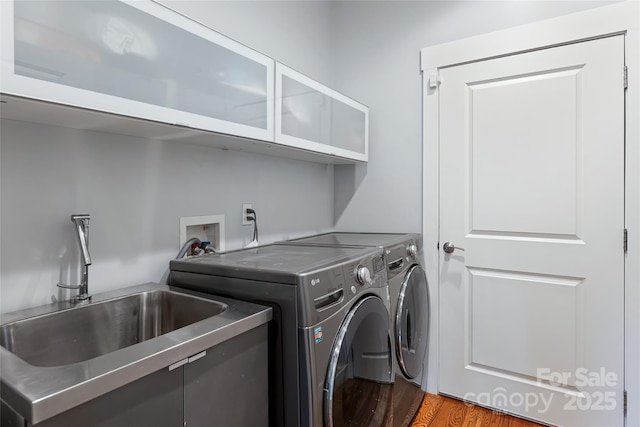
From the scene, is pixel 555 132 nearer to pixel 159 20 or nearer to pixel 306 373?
pixel 306 373

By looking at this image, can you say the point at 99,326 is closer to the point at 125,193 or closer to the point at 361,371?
the point at 125,193

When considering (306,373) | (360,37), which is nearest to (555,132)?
(360,37)

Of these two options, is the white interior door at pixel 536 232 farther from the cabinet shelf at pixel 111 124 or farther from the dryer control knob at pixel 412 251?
the cabinet shelf at pixel 111 124

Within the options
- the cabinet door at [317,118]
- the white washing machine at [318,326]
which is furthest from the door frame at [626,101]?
the white washing machine at [318,326]

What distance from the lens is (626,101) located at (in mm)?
1666

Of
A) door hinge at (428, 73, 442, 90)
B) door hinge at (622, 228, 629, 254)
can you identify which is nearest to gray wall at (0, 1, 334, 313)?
door hinge at (428, 73, 442, 90)

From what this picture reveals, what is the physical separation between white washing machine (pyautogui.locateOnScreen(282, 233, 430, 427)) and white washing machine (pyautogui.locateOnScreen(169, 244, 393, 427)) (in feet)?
0.46

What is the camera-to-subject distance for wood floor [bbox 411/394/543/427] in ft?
6.16

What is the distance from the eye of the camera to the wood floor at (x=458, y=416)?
6.16ft

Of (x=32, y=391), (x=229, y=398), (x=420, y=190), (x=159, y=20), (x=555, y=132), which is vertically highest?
(x=159, y=20)

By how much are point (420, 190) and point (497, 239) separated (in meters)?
0.53

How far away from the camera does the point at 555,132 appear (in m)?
1.81

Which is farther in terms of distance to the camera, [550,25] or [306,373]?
[550,25]

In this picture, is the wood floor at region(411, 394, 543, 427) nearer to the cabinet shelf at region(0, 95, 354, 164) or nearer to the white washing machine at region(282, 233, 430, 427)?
the white washing machine at region(282, 233, 430, 427)
